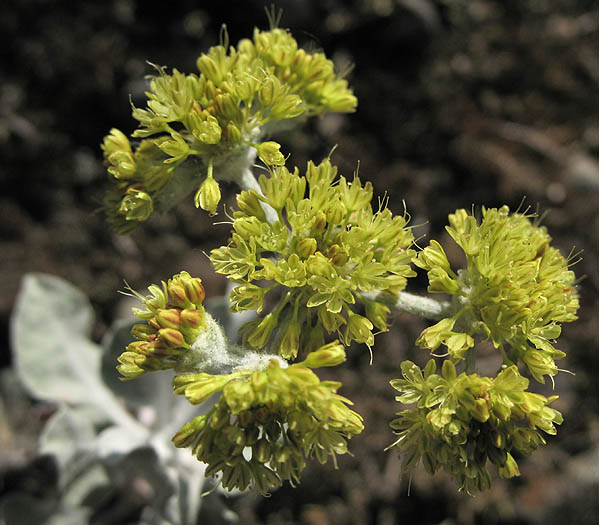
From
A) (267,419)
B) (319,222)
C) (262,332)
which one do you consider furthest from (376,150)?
(267,419)

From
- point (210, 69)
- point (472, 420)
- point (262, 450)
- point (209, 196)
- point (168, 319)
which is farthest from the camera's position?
point (210, 69)

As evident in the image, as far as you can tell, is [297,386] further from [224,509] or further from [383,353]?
[383,353]

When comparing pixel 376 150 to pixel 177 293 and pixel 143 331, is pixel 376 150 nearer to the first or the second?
pixel 177 293

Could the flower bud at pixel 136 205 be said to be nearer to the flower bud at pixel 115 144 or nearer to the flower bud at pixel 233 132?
the flower bud at pixel 115 144

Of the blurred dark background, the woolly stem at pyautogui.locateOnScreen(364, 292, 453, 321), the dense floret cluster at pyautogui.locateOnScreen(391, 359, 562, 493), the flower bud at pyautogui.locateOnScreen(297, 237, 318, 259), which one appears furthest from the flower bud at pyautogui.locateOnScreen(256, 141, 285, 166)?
the blurred dark background

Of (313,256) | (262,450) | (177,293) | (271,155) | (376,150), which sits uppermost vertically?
(271,155)

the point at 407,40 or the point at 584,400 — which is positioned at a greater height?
the point at 407,40

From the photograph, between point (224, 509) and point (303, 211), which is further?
point (224, 509)

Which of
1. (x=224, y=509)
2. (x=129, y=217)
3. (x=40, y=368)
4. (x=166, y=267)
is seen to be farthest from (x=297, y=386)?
(x=166, y=267)
